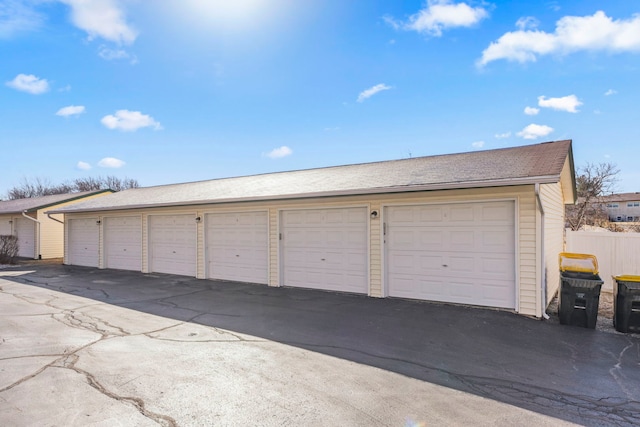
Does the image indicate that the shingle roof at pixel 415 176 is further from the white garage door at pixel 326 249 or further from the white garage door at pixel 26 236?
the white garage door at pixel 26 236

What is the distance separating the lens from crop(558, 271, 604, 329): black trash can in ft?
18.4

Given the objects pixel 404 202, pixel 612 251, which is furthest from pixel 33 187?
pixel 612 251

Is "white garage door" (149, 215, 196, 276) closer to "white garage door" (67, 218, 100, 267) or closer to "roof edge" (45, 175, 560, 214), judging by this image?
"roof edge" (45, 175, 560, 214)

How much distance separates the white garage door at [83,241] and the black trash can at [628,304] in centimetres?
1633

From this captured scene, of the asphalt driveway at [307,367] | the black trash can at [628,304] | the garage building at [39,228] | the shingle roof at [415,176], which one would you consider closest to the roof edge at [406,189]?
the shingle roof at [415,176]

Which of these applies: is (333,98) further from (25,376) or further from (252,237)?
(25,376)

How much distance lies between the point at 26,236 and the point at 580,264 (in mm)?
24092

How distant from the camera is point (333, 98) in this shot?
13312 mm

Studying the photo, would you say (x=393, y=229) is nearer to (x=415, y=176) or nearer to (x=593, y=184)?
(x=415, y=176)

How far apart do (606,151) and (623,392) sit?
22.4 meters

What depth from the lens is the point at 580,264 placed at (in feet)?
20.0

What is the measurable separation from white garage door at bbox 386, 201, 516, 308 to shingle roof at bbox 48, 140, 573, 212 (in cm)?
65

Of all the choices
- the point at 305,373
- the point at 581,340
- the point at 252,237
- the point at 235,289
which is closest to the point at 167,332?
the point at 305,373

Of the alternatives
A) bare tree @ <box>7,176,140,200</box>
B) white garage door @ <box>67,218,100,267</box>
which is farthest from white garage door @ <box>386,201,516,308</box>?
bare tree @ <box>7,176,140,200</box>
